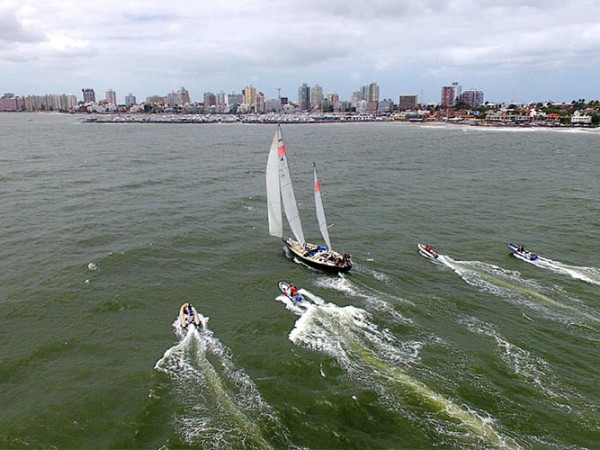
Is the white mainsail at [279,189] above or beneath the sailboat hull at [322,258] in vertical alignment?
above

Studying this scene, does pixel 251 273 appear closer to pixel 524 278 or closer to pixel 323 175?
pixel 524 278

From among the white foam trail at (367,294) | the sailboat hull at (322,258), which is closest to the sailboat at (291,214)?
the sailboat hull at (322,258)

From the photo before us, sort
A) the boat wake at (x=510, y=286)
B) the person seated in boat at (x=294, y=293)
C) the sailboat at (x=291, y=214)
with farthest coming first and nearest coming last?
the sailboat at (x=291, y=214), the person seated in boat at (x=294, y=293), the boat wake at (x=510, y=286)

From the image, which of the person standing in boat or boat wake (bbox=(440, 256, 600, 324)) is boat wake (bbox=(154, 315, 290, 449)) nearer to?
the person standing in boat

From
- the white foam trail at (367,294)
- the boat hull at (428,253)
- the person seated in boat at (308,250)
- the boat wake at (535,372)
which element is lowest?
the boat wake at (535,372)

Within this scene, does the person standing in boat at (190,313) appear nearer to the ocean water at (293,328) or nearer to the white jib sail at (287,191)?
the ocean water at (293,328)

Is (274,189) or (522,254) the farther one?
(522,254)

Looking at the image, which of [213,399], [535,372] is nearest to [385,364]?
[535,372]

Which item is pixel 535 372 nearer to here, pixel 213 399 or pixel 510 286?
pixel 510 286
